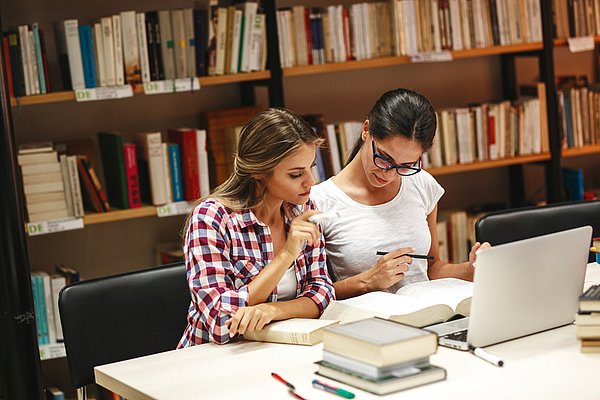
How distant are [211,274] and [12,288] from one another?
88 cm

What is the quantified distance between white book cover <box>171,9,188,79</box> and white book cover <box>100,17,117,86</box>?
0.74 ft

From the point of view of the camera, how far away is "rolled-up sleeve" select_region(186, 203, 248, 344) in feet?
6.95

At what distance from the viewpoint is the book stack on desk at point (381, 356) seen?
1.68 meters

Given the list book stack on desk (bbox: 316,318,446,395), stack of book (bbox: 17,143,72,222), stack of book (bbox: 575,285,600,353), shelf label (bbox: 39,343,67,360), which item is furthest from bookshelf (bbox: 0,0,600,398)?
stack of book (bbox: 575,285,600,353)

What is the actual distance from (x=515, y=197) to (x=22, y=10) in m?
2.30

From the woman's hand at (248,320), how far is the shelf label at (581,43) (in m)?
2.42

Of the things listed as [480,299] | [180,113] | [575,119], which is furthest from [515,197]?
[480,299]

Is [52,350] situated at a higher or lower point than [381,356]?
lower

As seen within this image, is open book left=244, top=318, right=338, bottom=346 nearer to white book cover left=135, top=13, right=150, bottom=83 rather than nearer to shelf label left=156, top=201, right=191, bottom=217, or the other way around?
shelf label left=156, top=201, right=191, bottom=217

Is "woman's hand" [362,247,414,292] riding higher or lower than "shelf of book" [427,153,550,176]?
lower

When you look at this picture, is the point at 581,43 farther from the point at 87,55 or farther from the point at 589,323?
the point at 589,323

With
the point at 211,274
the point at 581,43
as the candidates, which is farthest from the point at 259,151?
the point at 581,43

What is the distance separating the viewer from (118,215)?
3.35 metres

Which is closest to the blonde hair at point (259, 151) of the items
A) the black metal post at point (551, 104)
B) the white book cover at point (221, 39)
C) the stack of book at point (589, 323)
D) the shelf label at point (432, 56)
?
the stack of book at point (589, 323)
